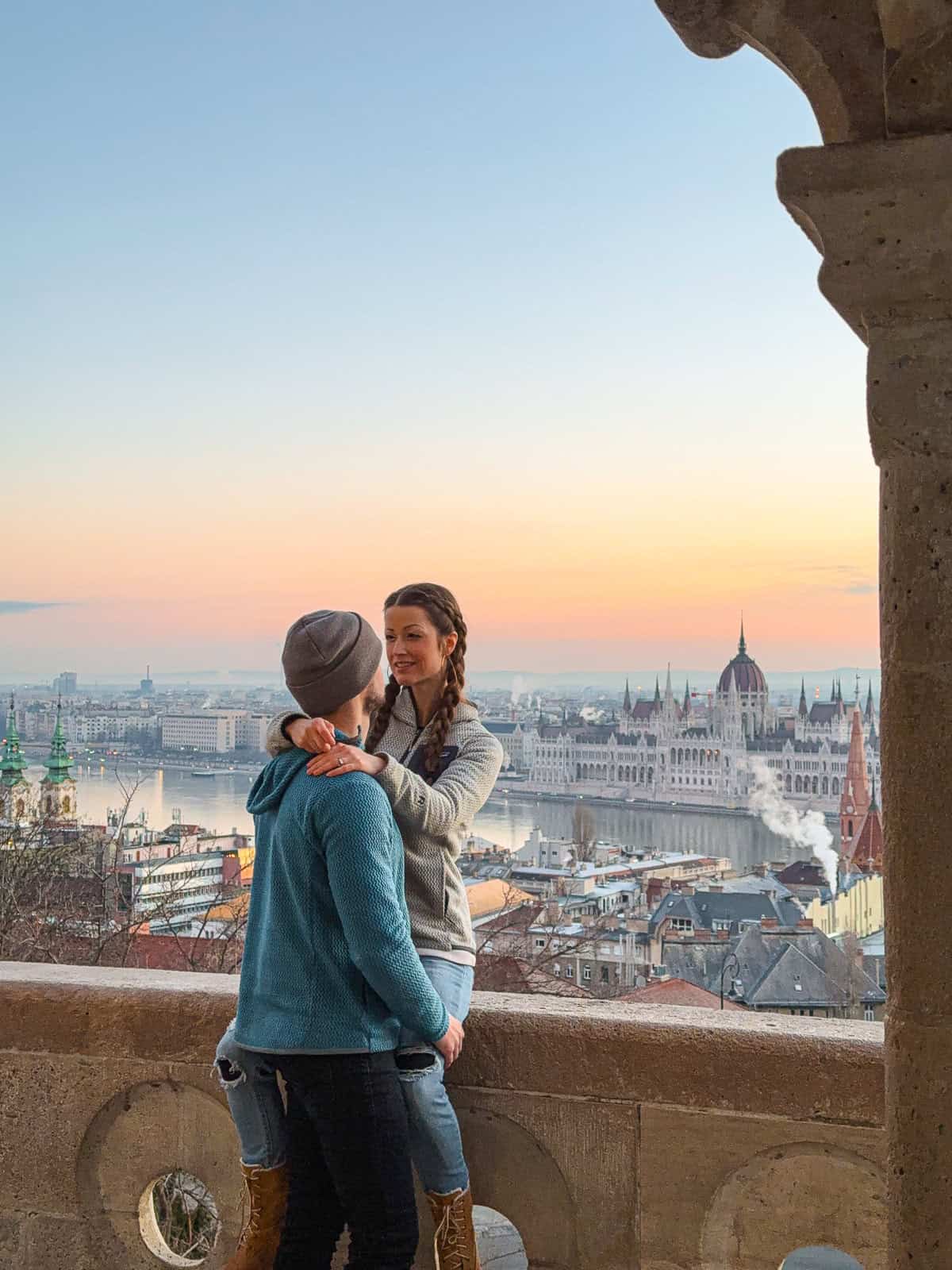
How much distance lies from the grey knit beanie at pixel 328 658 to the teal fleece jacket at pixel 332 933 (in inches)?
4.4

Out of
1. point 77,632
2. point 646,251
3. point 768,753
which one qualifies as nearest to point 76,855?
point 768,753

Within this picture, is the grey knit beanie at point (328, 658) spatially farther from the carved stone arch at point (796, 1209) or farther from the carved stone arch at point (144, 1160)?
the carved stone arch at point (796, 1209)

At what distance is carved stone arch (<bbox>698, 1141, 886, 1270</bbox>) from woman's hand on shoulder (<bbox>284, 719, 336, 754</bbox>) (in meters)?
0.90

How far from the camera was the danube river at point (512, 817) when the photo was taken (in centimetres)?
970

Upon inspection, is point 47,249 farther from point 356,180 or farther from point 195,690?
point 195,690

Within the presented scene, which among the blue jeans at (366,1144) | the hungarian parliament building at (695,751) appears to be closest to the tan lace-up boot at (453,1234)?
the blue jeans at (366,1144)

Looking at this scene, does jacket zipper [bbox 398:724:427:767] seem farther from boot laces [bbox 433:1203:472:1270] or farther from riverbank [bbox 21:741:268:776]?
riverbank [bbox 21:741:268:776]

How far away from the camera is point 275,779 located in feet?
5.54

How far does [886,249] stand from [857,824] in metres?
11.1

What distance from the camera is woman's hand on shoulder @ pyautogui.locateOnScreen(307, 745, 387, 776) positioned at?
1.62 meters

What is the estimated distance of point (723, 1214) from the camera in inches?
73.8

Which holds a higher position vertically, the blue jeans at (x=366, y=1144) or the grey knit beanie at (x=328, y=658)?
the grey knit beanie at (x=328, y=658)

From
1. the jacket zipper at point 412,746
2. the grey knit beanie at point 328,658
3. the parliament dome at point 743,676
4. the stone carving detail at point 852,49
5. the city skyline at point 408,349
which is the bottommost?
the jacket zipper at point 412,746

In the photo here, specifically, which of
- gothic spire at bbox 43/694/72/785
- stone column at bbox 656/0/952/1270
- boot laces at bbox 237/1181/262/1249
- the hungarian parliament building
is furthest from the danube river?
stone column at bbox 656/0/952/1270
